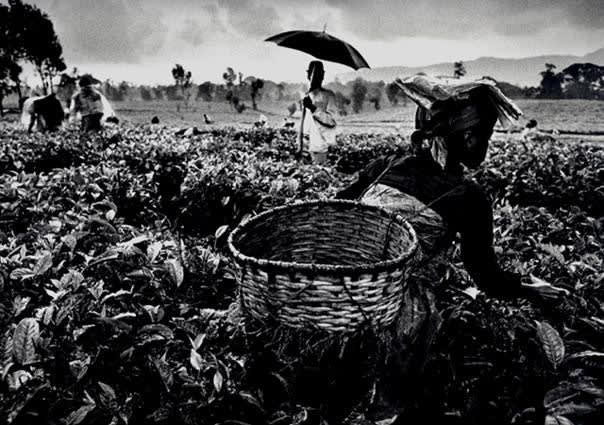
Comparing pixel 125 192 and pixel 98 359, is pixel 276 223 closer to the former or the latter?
pixel 98 359

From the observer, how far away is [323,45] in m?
A: 5.01

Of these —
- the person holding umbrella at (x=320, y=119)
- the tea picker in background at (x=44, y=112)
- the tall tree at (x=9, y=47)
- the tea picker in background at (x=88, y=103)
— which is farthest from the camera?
the tall tree at (x=9, y=47)

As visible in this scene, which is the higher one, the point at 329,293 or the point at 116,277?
the point at 329,293

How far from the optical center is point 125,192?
3.65 meters

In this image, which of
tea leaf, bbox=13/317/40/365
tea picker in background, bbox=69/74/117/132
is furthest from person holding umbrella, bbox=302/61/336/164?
tea leaf, bbox=13/317/40/365

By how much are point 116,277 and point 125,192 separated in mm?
2141

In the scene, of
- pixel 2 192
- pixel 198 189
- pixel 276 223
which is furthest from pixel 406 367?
pixel 2 192

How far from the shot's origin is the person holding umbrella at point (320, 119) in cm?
788

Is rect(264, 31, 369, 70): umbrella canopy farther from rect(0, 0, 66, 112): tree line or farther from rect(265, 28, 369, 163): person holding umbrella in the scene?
rect(0, 0, 66, 112): tree line

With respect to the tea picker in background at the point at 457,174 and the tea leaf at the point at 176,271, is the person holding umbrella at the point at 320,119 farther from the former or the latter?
the tea leaf at the point at 176,271

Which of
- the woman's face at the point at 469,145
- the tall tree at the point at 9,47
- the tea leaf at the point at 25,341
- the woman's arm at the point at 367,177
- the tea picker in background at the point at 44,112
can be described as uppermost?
the tall tree at the point at 9,47

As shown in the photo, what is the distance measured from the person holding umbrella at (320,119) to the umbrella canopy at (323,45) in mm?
2352

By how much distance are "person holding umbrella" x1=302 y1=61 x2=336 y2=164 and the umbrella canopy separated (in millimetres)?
→ 2352

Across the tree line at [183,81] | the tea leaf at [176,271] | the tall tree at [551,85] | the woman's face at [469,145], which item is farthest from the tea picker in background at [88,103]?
the tall tree at [551,85]
